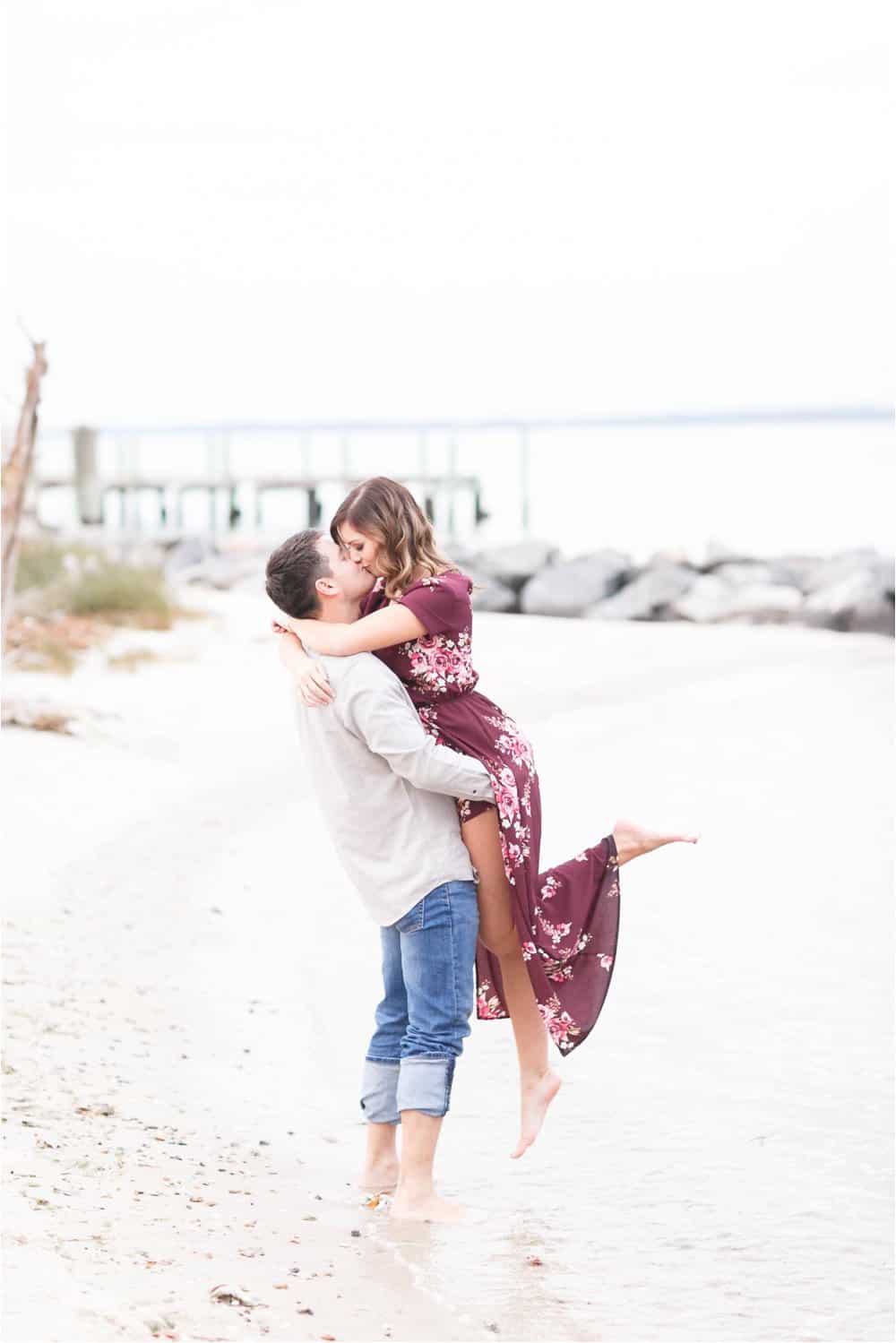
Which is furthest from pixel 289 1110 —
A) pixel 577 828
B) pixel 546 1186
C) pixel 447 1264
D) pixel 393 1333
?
pixel 577 828

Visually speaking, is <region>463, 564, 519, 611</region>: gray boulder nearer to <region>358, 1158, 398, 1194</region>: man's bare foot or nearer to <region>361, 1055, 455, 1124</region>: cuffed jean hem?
<region>358, 1158, 398, 1194</region>: man's bare foot

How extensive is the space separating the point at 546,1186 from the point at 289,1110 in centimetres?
73

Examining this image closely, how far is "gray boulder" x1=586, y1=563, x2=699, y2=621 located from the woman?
44.8 feet

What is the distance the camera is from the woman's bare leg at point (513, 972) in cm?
347

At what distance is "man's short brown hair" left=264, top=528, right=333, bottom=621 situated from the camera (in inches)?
134

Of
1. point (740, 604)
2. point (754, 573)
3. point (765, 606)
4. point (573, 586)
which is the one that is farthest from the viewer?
point (754, 573)

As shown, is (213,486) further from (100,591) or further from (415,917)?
(415,917)

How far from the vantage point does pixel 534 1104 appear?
3664 millimetres

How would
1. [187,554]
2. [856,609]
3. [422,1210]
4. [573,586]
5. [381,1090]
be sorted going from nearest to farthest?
[422,1210] → [381,1090] → [856,609] → [573,586] → [187,554]

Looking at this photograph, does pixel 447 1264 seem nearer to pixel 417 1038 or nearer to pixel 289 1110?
pixel 417 1038

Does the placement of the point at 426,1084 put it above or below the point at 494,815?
below

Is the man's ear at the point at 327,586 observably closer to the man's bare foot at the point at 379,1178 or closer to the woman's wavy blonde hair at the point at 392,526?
the woman's wavy blonde hair at the point at 392,526

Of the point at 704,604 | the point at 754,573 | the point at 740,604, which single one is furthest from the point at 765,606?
the point at 754,573

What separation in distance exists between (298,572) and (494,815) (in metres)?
0.63
